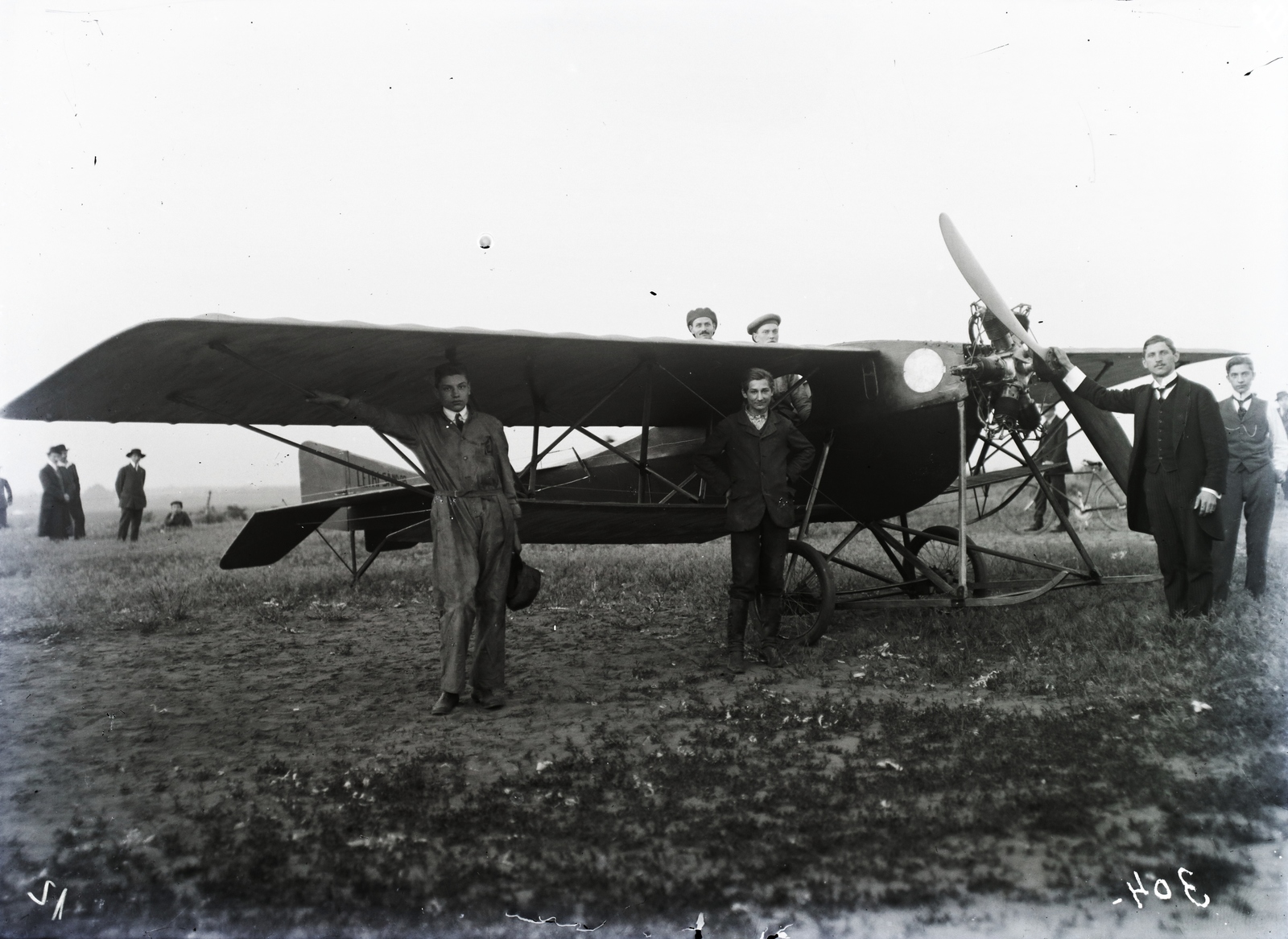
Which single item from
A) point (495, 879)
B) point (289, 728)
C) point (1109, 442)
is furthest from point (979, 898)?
point (1109, 442)

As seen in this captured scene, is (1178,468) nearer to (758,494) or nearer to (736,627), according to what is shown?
(758,494)

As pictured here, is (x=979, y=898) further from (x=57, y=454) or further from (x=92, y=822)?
(x=57, y=454)

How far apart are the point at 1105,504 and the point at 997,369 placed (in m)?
14.9

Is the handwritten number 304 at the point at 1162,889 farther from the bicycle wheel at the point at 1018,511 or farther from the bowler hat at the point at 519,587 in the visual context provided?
the bicycle wheel at the point at 1018,511

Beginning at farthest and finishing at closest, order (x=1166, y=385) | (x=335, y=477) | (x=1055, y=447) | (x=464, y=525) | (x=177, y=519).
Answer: (x=177, y=519) → (x=335, y=477) → (x=1055, y=447) → (x=1166, y=385) → (x=464, y=525)

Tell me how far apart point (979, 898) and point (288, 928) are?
203cm

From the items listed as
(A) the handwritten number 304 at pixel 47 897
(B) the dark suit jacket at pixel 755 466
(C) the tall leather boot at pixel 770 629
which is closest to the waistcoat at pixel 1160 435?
(B) the dark suit jacket at pixel 755 466

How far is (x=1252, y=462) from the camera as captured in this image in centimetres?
711

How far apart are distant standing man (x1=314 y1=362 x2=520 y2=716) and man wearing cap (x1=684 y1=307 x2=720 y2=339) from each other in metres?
3.34

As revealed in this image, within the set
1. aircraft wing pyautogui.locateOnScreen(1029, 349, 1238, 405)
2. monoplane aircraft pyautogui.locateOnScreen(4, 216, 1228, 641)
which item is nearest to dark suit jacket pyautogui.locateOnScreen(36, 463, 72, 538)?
→ monoplane aircraft pyautogui.locateOnScreen(4, 216, 1228, 641)

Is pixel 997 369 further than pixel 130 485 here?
No

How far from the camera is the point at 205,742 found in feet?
15.1

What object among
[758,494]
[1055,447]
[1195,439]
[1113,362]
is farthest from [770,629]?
[1113,362]

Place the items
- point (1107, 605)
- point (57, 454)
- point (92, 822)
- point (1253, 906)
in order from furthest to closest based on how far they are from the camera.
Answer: point (57, 454)
point (1107, 605)
point (92, 822)
point (1253, 906)
